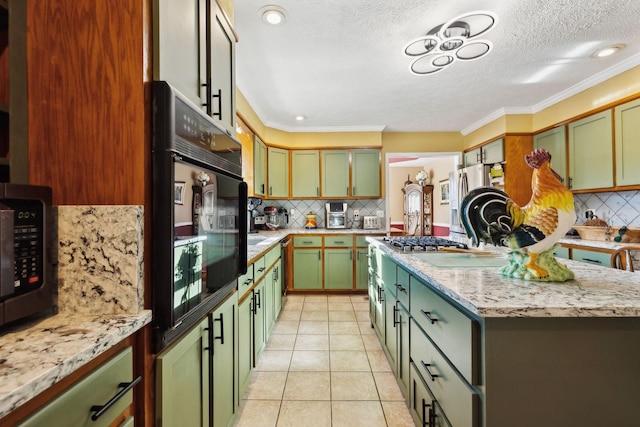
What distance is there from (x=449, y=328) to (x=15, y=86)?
58.9 inches

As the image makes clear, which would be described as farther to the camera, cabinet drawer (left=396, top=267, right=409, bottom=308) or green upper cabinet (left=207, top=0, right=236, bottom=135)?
cabinet drawer (left=396, top=267, right=409, bottom=308)

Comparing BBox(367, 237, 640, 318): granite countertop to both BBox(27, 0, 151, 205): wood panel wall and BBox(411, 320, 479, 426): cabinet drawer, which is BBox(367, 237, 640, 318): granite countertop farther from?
BBox(27, 0, 151, 205): wood panel wall

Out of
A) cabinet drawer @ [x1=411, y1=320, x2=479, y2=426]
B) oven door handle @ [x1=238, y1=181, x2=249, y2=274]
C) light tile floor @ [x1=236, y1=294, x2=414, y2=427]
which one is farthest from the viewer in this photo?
light tile floor @ [x1=236, y1=294, x2=414, y2=427]

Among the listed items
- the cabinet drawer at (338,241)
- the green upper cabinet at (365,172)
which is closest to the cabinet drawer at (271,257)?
the cabinet drawer at (338,241)

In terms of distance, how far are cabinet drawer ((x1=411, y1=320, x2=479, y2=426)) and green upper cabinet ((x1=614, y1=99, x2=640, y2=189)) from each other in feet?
9.37

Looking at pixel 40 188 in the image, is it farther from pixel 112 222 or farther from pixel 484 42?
pixel 484 42

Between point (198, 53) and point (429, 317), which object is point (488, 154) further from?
point (198, 53)

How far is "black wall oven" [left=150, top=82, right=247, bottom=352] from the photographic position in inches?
31.7

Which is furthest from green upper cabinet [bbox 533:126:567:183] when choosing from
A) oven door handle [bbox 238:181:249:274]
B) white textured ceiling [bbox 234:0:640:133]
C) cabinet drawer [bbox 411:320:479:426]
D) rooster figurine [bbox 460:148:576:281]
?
oven door handle [bbox 238:181:249:274]

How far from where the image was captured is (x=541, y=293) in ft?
3.02

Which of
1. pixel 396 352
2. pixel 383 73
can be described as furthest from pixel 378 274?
pixel 383 73

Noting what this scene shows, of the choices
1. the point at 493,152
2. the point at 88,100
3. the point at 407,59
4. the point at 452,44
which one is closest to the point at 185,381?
the point at 88,100

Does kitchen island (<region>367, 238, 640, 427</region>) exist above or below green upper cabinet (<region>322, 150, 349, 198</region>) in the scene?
below

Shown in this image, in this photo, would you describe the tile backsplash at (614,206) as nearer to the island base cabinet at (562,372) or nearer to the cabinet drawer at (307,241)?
the island base cabinet at (562,372)
